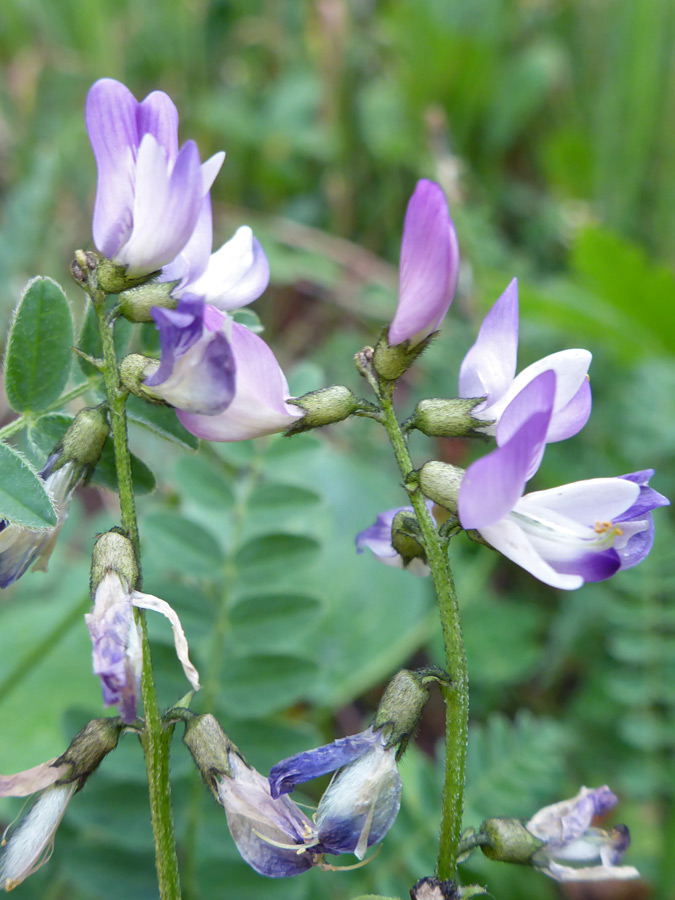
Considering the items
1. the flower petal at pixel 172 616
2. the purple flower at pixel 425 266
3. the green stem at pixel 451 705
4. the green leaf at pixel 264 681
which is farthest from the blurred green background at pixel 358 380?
the purple flower at pixel 425 266

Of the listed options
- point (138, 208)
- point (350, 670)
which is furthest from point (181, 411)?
point (350, 670)

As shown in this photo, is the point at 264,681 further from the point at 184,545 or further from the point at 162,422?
the point at 162,422

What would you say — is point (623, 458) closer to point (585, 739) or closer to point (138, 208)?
point (585, 739)

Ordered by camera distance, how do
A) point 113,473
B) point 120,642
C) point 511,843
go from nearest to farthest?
point 120,642 → point 511,843 → point 113,473

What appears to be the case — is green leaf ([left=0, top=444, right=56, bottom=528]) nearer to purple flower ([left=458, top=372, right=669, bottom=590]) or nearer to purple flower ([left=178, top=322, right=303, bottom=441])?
purple flower ([left=178, top=322, right=303, bottom=441])

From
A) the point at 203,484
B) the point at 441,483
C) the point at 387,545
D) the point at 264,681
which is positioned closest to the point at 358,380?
the point at 203,484
